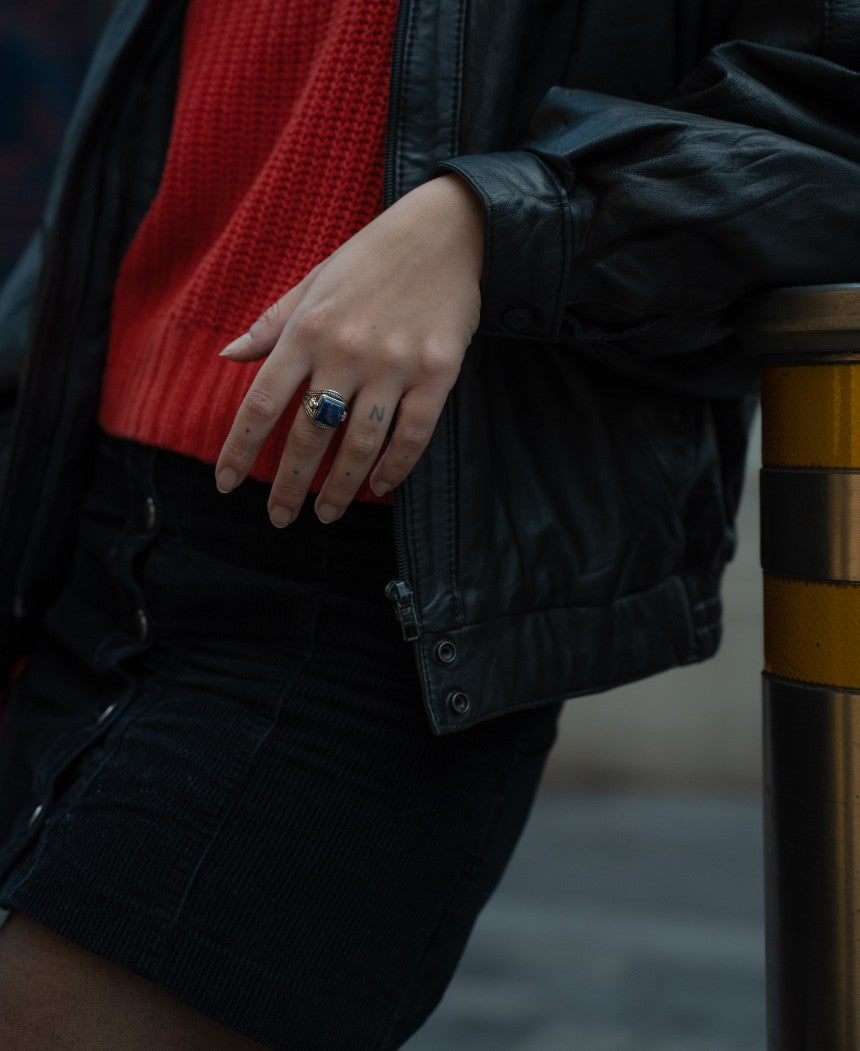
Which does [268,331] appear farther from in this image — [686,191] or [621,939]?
[621,939]

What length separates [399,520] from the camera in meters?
1.09

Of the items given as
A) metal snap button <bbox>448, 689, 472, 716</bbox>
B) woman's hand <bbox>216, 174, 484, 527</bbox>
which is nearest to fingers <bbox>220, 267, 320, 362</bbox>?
woman's hand <bbox>216, 174, 484, 527</bbox>

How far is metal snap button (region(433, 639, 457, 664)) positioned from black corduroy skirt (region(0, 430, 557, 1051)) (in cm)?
8

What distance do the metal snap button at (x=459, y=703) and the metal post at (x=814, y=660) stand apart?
26 centimetres

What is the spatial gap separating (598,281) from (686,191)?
0.32 ft

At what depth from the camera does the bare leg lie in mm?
1094

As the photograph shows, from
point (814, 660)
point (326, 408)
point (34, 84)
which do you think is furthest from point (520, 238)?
point (34, 84)

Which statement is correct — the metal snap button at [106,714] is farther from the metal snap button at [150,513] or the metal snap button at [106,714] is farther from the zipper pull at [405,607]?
the zipper pull at [405,607]

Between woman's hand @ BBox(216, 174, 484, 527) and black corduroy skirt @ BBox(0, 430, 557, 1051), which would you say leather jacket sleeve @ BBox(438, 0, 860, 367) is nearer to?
woman's hand @ BBox(216, 174, 484, 527)

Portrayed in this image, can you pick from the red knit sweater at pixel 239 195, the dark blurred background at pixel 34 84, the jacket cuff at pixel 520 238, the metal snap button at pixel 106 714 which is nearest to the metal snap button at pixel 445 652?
the red knit sweater at pixel 239 195

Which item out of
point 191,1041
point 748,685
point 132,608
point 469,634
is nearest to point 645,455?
point 469,634

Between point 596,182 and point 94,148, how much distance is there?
2.15 ft

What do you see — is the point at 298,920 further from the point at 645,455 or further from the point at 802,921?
the point at 645,455

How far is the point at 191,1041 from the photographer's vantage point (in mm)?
1120
